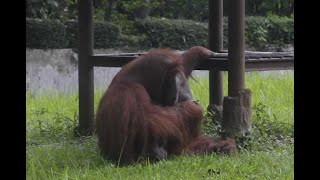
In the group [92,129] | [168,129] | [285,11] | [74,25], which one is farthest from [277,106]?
[285,11]

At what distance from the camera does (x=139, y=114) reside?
3488mm

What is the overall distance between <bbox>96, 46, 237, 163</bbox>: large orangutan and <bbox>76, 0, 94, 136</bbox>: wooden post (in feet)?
3.54

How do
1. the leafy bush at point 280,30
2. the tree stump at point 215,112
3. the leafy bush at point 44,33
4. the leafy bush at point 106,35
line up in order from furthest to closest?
the leafy bush at point 280,30 → the leafy bush at point 106,35 → the leafy bush at point 44,33 → the tree stump at point 215,112

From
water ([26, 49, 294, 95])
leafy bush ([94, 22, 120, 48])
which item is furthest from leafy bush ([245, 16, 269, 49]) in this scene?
leafy bush ([94, 22, 120, 48])

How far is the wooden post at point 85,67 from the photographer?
15.7ft

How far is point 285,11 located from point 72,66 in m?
6.16

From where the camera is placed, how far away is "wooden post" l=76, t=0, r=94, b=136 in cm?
477

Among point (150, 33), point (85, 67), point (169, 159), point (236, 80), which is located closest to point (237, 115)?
point (236, 80)

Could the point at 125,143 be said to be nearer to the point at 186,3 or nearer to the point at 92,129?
the point at 92,129

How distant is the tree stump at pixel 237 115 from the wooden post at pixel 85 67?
1362mm

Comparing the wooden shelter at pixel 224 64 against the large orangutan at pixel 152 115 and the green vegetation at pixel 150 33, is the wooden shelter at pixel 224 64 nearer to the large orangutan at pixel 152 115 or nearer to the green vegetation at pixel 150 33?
the large orangutan at pixel 152 115

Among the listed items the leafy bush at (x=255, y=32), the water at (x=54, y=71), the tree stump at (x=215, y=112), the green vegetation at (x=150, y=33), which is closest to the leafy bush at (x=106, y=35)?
the green vegetation at (x=150, y=33)

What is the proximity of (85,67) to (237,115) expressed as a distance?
59.4 inches
